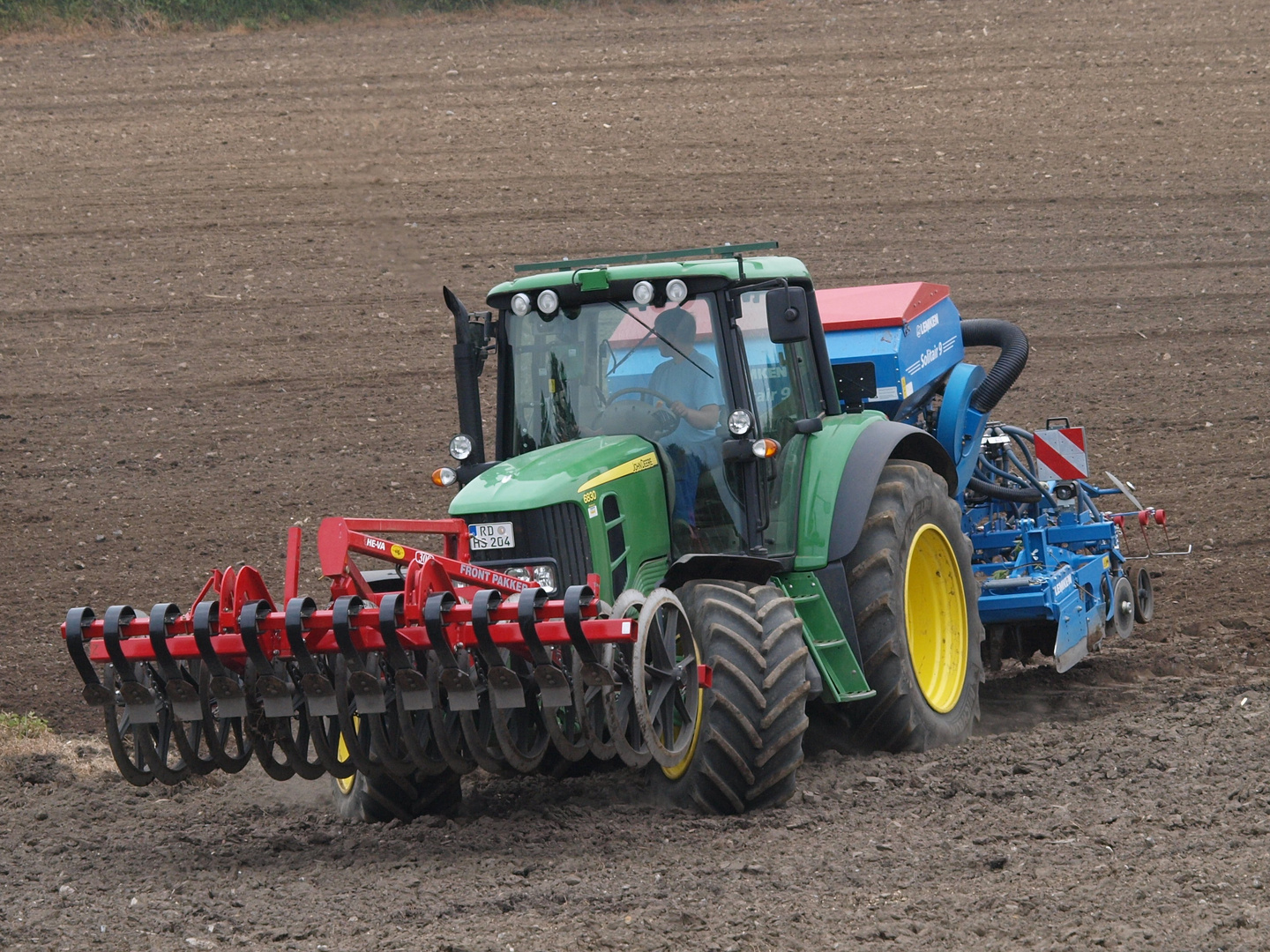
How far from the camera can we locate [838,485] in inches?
268

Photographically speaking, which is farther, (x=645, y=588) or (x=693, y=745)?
(x=645, y=588)

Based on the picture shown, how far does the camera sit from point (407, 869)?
18.1 feet

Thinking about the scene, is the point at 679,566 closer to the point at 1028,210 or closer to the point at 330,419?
the point at 330,419

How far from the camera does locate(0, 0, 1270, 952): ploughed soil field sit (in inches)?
203

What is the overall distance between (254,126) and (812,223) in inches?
256

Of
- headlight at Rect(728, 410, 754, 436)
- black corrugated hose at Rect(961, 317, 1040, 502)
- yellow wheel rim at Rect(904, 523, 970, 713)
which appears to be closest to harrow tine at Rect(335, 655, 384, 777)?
headlight at Rect(728, 410, 754, 436)

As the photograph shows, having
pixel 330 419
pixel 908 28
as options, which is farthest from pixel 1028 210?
pixel 330 419

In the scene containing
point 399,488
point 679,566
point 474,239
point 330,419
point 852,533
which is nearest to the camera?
point 679,566

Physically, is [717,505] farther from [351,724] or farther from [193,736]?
[193,736]

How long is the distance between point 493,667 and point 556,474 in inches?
38.6

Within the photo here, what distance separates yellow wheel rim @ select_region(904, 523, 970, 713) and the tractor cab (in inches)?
37.5

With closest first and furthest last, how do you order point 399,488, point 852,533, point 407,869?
1. point 407,869
2. point 852,533
3. point 399,488

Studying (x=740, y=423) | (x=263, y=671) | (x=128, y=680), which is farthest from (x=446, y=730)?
(x=740, y=423)

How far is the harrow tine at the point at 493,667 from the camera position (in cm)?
541
